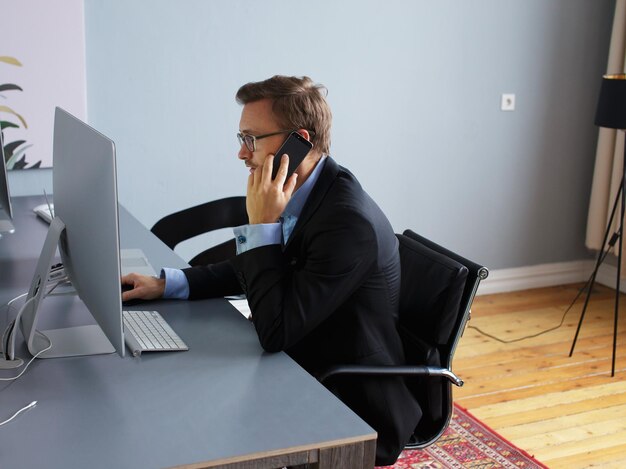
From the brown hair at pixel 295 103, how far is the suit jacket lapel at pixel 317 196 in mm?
67

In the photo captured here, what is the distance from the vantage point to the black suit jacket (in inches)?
70.3

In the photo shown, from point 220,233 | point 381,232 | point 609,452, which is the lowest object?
point 609,452

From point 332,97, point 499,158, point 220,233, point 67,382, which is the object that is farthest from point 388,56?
point 67,382

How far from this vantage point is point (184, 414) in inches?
56.1

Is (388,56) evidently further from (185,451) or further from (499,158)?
(185,451)

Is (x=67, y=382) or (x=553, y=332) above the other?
(x=67, y=382)

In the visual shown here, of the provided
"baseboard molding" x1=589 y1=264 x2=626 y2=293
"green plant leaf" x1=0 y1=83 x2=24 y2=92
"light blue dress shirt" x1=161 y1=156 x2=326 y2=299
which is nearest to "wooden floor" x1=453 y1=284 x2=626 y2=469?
"baseboard molding" x1=589 y1=264 x2=626 y2=293

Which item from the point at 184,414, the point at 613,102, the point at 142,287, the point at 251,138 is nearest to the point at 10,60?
the point at 142,287

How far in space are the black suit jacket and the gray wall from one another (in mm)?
1708

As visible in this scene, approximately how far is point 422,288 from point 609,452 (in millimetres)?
1311

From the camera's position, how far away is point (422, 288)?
2045 millimetres

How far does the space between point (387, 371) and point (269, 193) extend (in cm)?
50

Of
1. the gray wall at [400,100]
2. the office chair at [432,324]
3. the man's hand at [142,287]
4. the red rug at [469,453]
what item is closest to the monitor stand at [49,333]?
the man's hand at [142,287]

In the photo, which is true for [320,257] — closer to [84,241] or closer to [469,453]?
[84,241]
